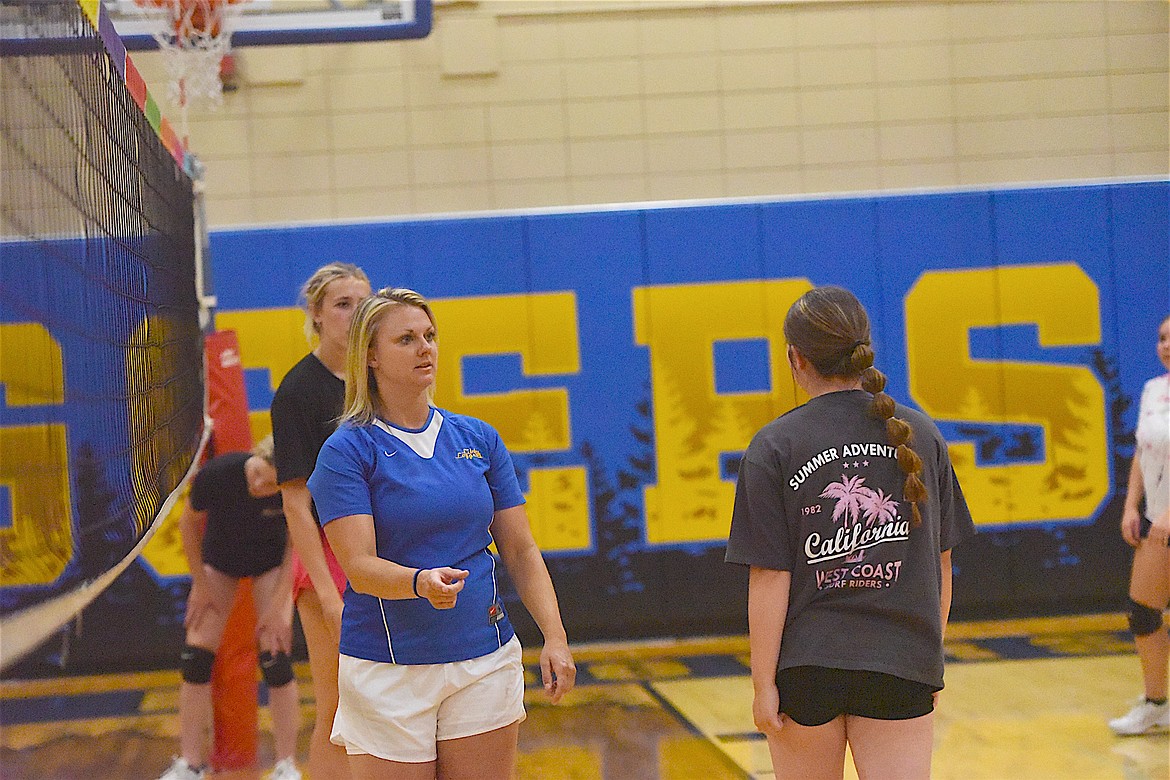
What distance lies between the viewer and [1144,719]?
169 inches

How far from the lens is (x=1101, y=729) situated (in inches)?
172

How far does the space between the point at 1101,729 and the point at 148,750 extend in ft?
12.4

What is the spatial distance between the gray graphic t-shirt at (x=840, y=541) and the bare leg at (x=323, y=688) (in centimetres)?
125

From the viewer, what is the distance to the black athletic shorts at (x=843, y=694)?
82.4 inches

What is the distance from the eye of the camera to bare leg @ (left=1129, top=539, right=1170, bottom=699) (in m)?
4.33

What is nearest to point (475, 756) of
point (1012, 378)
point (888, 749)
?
point (888, 749)

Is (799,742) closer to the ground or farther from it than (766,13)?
closer to the ground

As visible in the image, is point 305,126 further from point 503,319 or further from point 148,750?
point 148,750

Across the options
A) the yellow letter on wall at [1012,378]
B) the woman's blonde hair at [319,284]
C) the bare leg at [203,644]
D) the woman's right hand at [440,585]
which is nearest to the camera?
Result: the woman's right hand at [440,585]

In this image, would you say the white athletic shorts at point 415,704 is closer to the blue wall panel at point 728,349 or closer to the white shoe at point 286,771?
the white shoe at point 286,771

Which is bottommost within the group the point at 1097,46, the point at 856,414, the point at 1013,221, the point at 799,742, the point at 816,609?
the point at 799,742

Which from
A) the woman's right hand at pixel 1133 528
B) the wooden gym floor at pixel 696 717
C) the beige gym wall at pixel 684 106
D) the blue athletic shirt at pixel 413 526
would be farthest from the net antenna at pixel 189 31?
the woman's right hand at pixel 1133 528

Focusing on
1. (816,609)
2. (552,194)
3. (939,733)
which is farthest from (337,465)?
(552,194)

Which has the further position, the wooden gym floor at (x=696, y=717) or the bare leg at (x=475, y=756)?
the wooden gym floor at (x=696, y=717)
